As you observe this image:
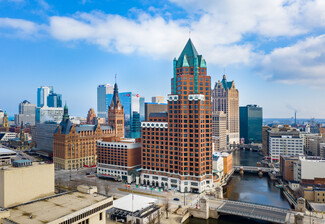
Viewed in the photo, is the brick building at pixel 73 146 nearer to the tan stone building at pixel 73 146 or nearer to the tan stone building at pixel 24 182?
the tan stone building at pixel 73 146

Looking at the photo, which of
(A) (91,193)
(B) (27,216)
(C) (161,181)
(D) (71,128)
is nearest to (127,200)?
(A) (91,193)

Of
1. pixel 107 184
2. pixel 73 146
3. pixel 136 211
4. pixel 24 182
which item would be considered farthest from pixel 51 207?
pixel 73 146

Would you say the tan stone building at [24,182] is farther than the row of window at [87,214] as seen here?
Yes

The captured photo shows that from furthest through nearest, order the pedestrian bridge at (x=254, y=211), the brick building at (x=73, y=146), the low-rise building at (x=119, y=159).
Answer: the brick building at (x=73, y=146), the low-rise building at (x=119, y=159), the pedestrian bridge at (x=254, y=211)

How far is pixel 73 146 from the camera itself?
578 ft

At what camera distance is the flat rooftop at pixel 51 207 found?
57.8 m

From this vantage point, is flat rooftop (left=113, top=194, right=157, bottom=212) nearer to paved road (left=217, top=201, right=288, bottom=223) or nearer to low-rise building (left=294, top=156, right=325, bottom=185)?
paved road (left=217, top=201, right=288, bottom=223)

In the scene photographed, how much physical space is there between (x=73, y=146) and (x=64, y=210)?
119273 mm

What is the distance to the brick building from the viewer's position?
174 metres

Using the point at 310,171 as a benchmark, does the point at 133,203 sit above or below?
below

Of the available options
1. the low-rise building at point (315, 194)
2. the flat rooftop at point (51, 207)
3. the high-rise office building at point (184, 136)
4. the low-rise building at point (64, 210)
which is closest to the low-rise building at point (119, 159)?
the high-rise office building at point (184, 136)

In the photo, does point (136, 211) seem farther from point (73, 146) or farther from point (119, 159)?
point (73, 146)

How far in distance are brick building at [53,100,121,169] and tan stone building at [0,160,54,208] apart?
9912cm

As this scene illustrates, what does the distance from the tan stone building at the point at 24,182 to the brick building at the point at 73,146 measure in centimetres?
9912
